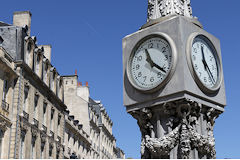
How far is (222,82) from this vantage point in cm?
674

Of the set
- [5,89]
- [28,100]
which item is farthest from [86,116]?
[5,89]

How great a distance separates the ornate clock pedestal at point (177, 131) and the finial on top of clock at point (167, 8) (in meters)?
1.65

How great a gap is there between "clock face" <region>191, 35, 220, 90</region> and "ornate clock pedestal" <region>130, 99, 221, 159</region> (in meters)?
0.48

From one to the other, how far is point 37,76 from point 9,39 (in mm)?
3751

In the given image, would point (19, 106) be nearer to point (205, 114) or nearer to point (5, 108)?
point (5, 108)

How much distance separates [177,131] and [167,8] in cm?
212

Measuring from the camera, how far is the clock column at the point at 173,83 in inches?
234

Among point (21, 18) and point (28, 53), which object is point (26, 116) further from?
point (21, 18)

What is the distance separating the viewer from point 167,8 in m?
6.83

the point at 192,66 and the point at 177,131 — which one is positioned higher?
the point at 192,66

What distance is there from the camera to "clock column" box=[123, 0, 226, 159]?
5.93 meters

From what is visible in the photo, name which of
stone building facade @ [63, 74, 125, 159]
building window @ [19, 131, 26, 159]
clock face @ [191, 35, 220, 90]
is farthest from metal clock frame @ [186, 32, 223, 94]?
stone building facade @ [63, 74, 125, 159]

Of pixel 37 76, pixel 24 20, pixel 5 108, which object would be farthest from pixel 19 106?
pixel 24 20

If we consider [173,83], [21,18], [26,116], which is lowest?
[173,83]
